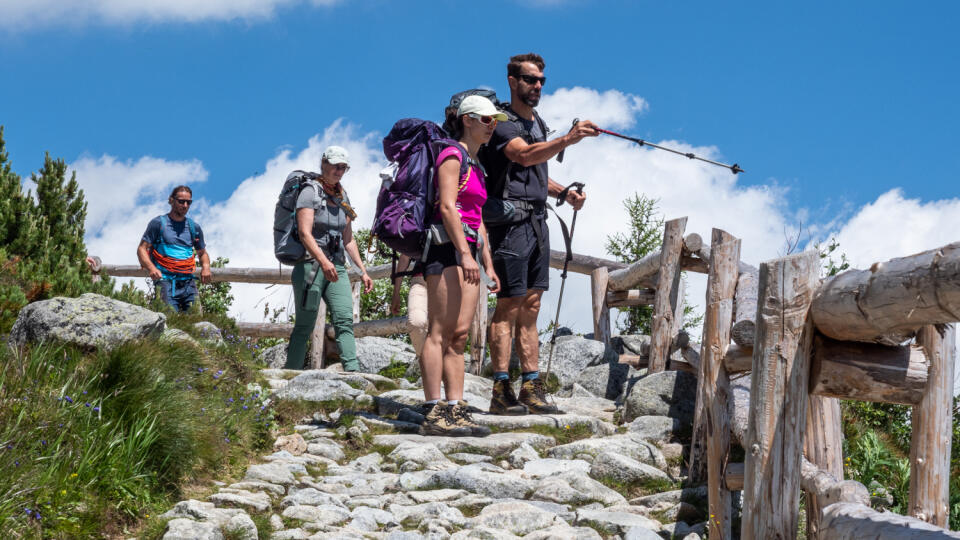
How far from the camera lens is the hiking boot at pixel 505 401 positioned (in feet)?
25.1

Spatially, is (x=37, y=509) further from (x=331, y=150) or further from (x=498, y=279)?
(x=331, y=150)

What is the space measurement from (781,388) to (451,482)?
8.69 feet

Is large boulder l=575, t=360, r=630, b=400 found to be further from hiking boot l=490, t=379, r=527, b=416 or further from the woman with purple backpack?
the woman with purple backpack

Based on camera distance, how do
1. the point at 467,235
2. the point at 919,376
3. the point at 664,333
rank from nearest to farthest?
the point at 919,376, the point at 467,235, the point at 664,333

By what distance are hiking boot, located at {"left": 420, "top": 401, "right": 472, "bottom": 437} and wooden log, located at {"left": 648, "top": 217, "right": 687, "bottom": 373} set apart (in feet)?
11.7

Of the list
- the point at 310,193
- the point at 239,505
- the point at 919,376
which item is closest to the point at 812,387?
the point at 919,376

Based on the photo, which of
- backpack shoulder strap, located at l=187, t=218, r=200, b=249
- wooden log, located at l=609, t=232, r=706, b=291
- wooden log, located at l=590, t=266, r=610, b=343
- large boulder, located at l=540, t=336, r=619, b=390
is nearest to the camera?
wooden log, located at l=609, t=232, r=706, b=291

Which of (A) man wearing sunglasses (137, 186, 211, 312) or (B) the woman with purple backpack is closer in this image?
(B) the woman with purple backpack

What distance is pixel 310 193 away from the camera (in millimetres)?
8781

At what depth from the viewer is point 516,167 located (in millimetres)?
7234

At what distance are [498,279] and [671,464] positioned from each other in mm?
1894

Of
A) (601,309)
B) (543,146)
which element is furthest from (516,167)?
(601,309)

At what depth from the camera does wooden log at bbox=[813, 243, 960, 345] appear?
2.83 meters

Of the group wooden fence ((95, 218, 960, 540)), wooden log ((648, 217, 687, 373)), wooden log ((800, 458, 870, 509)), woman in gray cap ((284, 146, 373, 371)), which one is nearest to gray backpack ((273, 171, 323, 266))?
woman in gray cap ((284, 146, 373, 371))
